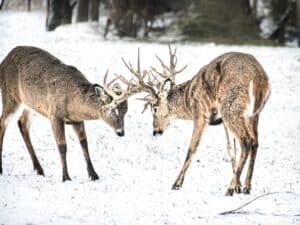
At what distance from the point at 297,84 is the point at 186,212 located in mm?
13292

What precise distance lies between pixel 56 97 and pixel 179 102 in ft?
6.15

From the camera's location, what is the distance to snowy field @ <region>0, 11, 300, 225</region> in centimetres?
860

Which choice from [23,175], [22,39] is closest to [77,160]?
[23,175]

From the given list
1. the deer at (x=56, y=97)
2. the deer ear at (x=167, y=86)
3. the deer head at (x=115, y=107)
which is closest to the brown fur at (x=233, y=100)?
the deer ear at (x=167, y=86)

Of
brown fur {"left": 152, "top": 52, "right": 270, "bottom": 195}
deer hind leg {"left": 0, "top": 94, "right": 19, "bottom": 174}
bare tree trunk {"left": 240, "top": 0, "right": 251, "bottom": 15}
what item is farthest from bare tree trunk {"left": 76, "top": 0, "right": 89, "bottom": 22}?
brown fur {"left": 152, "top": 52, "right": 270, "bottom": 195}

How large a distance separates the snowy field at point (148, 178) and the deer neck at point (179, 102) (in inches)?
37.5

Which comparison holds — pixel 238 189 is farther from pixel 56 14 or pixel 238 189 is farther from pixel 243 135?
pixel 56 14

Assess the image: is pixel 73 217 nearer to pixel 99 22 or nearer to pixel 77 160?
pixel 77 160

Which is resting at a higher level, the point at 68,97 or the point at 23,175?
the point at 68,97

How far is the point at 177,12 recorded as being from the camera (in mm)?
34375

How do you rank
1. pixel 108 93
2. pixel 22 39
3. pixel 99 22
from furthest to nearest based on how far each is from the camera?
pixel 99 22 < pixel 22 39 < pixel 108 93

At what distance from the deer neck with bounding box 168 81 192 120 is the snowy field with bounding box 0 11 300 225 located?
3.13ft

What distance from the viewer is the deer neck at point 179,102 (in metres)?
11.1

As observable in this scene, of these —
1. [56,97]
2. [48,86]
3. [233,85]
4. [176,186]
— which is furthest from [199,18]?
[233,85]
